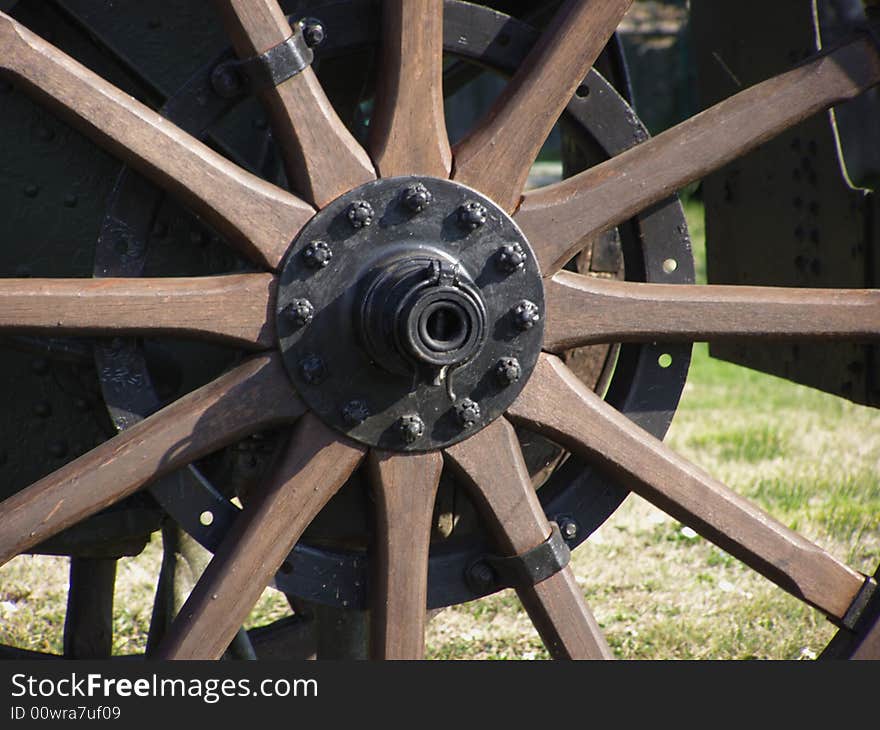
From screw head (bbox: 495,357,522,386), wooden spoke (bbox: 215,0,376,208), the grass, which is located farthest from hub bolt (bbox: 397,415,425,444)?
the grass

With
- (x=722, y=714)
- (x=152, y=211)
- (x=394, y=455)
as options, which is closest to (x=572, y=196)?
(x=394, y=455)

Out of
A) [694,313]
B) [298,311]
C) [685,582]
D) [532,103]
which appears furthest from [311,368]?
[685,582]

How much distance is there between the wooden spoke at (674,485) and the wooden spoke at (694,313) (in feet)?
0.28

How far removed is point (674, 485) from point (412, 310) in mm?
601

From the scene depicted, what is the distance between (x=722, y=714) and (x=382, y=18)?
1244 mm

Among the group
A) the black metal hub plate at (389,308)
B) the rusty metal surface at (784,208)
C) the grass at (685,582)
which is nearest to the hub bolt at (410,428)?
the black metal hub plate at (389,308)

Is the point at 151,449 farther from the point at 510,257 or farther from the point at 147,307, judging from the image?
the point at 510,257

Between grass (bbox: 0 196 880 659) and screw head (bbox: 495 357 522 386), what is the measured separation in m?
1.63

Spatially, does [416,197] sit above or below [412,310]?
above

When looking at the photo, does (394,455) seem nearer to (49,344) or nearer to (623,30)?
(49,344)

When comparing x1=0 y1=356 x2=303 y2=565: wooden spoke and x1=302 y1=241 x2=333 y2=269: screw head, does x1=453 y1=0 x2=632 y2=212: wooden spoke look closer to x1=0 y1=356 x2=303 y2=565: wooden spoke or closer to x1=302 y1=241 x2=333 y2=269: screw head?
x1=302 y1=241 x2=333 y2=269: screw head

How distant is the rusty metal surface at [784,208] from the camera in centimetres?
262

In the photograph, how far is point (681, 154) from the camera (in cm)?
208

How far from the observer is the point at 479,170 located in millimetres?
1973
